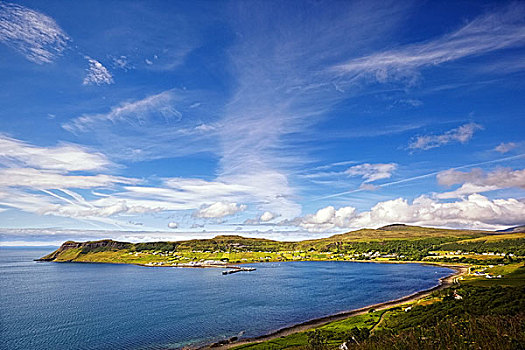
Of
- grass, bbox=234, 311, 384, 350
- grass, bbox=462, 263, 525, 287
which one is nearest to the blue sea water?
grass, bbox=234, 311, 384, 350

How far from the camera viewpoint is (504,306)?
182 feet

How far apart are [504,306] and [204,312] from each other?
275 feet

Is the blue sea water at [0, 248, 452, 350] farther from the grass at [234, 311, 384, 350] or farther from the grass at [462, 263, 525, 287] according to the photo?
the grass at [462, 263, 525, 287]

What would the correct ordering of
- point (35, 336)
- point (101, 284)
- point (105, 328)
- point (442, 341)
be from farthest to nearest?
point (101, 284)
point (105, 328)
point (35, 336)
point (442, 341)

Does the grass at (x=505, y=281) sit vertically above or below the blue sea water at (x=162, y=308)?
above

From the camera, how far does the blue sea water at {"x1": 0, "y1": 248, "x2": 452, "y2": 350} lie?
81062mm

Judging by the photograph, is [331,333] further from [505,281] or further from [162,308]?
[505,281]

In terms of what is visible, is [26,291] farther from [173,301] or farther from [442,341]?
[442,341]

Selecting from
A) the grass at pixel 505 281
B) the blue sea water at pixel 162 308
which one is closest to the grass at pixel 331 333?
the blue sea water at pixel 162 308

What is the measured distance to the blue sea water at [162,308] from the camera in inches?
3191

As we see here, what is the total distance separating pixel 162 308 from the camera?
4557 inches

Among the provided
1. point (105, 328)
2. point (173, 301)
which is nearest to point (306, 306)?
point (173, 301)

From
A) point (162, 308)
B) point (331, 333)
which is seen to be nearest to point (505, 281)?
point (331, 333)

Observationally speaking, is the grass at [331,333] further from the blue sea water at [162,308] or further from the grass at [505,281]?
the grass at [505,281]
